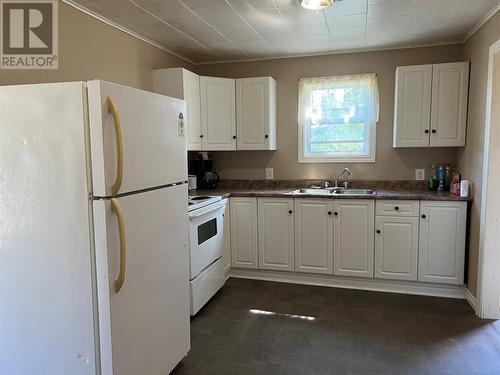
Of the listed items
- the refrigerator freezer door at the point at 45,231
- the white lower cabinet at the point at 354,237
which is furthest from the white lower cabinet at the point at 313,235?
the refrigerator freezer door at the point at 45,231

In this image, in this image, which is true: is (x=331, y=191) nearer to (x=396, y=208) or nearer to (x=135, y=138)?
(x=396, y=208)

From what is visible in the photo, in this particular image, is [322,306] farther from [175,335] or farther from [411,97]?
[411,97]

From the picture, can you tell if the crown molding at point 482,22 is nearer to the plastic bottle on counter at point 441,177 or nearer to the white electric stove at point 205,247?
the plastic bottle on counter at point 441,177

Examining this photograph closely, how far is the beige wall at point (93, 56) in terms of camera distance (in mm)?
2416

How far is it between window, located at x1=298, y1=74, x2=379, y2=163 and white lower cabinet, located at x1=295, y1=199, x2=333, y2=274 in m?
0.76

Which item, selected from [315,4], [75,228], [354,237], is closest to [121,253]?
[75,228]

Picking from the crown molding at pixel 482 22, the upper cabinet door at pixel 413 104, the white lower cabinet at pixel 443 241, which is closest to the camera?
the crown molding at pixel 482 22

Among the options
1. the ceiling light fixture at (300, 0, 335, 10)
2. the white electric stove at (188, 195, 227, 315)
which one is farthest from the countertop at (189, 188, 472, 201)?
the ceiling light fixture at (300, 0, 335, 10)

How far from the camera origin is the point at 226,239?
366cm

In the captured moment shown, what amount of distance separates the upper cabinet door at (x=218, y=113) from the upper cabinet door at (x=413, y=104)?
5.57 feet

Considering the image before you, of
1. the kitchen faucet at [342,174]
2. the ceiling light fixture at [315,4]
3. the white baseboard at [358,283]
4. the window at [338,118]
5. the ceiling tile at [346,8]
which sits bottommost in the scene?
the white baseboard at [358,283]

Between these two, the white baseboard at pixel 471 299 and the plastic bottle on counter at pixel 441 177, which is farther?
the plastic bottle on counter at pixel 441 177

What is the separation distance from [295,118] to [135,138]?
2.68m

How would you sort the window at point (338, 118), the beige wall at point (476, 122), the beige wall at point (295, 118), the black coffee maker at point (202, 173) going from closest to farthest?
the beige wall at point (476, 122) < the beige wall at point (295, 118) < the window at point (338, 118) < the black coffee maker at point (202, 173)
